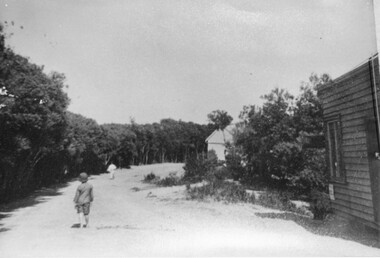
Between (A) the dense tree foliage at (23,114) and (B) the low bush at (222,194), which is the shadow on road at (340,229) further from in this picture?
(A) the dense tree foliage at (23,114)

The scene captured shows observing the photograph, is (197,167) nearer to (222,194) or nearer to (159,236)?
(222,194)

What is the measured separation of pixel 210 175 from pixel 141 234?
43.5 ft

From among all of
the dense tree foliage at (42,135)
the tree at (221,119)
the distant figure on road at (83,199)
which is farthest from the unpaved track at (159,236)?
the tree at (221,119)

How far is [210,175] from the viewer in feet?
64.3

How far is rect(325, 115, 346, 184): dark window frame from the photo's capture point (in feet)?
26.5

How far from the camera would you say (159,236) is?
6531 mm

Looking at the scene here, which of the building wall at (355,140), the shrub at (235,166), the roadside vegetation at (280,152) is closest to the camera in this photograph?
the building wall at (355,140)

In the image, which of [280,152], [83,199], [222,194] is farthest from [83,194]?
[280,152]

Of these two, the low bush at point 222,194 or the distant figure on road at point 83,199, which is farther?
the low bush at point 222,194

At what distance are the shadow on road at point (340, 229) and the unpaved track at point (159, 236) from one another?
1.22 feet

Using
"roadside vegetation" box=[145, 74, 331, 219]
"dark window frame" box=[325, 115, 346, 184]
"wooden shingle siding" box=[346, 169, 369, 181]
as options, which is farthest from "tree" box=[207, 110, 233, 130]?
"wooden shingle siding" box=[346, 169, 369, 181]

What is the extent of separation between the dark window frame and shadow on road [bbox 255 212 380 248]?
116 cm

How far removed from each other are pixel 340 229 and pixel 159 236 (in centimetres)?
471

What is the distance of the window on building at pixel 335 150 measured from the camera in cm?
825
